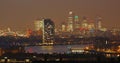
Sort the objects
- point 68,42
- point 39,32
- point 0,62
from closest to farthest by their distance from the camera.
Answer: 1. point 0,62
2. point 68,42
3. point 39,32

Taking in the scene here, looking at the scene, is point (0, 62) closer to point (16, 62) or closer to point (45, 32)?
point (16, 62)

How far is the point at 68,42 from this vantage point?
50.8 m

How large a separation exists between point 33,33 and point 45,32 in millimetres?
4442

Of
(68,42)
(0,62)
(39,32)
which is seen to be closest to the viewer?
(0,62)

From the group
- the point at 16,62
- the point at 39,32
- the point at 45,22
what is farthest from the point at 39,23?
the point at 16,62

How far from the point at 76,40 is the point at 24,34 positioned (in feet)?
28.9

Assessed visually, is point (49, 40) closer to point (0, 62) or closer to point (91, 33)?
point (91, 33)

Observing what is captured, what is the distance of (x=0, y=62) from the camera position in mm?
17016

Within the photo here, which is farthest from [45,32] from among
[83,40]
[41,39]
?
[83,40]

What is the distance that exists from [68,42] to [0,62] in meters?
33.9

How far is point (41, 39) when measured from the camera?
5306 cm

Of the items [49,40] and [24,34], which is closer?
[49,40]

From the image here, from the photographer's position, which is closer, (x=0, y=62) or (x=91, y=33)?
(x=0, y=62)

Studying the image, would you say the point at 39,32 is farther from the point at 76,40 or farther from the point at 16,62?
the point at 16,62
